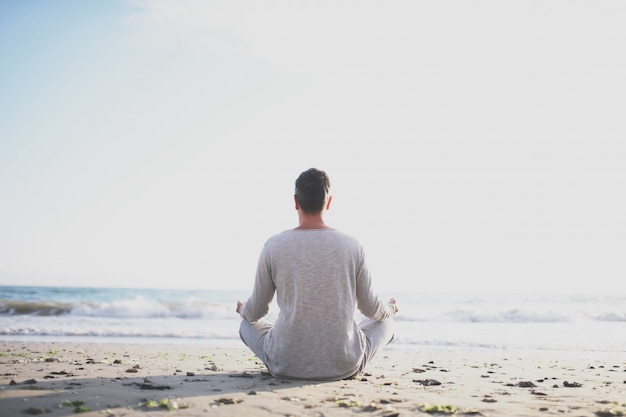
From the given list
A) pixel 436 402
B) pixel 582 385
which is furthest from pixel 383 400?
pixel 582 385

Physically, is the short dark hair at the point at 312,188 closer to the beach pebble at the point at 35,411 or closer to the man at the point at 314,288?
the man at the point at 314,288

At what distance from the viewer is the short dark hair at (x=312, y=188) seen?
454cm

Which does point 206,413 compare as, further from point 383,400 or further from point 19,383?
point 19,383

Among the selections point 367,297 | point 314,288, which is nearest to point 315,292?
point 314,288

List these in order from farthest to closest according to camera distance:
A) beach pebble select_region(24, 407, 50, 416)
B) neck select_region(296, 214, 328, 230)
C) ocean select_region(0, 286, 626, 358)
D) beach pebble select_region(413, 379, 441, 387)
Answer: ocean select_region(0, 286, 626, 358), beach pebble select_region(413, 379, 441, 387), neck select_region(296, 214, 328, 230), beach pebble select_region(24, 407, 50, 416)

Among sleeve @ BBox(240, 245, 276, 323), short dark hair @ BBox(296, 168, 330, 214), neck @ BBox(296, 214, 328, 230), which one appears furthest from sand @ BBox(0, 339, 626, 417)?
short dark hair @ BBox(296, 168, 330, 214)

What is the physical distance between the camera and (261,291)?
479 centimetres

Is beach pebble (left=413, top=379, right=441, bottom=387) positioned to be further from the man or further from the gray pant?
the man

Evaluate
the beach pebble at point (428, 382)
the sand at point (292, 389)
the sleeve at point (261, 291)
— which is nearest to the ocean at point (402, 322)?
the sand at point (292, 389)

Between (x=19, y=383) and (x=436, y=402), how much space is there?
11.1ft

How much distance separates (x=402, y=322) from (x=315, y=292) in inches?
575

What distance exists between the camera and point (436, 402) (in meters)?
4.10

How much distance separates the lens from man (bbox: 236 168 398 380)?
4.61 metres

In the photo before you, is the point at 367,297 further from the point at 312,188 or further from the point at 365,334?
the point at 312,188
